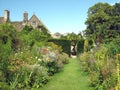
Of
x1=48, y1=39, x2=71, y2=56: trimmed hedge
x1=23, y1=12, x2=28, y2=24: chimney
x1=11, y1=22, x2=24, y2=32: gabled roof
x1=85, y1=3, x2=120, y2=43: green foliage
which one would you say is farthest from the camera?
x1=23, y1=12, x2=28, y2=24: chimney

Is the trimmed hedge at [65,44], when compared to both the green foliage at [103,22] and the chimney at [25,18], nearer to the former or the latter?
the green foliage at [103,22]

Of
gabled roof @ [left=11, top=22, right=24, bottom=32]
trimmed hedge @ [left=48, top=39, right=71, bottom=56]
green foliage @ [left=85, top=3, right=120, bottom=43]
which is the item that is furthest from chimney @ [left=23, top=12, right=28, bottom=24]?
trimmed hedge @ [left=48, top=39, right=71, bottom=56]

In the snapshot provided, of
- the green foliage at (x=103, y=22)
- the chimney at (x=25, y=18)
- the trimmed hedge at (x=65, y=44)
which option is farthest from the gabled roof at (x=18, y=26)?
the trimmed hedge at (x=65, y=44)

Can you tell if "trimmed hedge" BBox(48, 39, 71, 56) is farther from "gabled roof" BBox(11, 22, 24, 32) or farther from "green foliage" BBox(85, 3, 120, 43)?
"green foliage" BBox(85, 3, 120, 43)

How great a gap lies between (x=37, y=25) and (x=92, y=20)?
10.3 metres

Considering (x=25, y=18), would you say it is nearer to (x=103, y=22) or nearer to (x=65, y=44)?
(x=103, y=22)

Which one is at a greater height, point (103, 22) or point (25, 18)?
point (25, 18)

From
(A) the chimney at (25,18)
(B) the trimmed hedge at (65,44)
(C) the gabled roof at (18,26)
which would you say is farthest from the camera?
(A) the chimney at (25,18)

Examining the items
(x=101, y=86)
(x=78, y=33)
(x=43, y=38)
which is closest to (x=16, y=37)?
(x=101, y=86)

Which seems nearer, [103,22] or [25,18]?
[25,18]

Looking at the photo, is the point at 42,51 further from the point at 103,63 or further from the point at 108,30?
the point at 108,30

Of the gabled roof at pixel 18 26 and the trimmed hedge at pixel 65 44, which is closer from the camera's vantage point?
the trimmed hedge at pixel 65 44

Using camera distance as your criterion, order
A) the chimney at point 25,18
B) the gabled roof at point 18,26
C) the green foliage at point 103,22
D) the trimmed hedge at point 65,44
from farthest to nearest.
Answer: the chimney at point 25,18 → the green foliage at point 103,22 → the gabled roof at point 18,26 → the trimmed hedge at point 65,44

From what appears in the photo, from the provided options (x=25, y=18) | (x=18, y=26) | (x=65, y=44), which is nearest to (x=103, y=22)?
(x=25, y=18)
